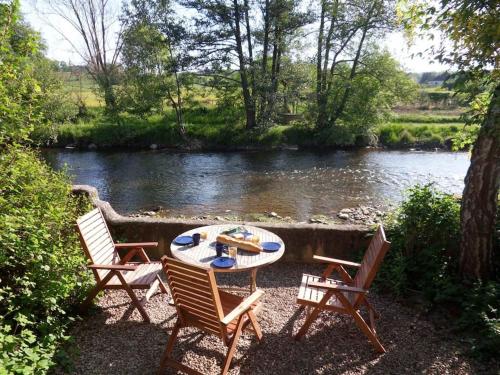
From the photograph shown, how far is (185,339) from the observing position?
3.61 m

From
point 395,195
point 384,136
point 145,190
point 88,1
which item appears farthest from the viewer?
point 88,1

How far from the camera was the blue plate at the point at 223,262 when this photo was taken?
3.57 m

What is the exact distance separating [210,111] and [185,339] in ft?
65.3

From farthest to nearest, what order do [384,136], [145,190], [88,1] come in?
[88,1], [384,136], [145,190]

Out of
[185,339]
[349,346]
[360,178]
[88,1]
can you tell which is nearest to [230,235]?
[185,339]

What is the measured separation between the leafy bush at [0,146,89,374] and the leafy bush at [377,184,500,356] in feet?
11.8

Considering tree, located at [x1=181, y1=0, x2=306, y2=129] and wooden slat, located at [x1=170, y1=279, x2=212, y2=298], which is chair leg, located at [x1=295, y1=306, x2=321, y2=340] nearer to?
wooden slat, located at [x1=170, y1=279, x2=212, y2=298]

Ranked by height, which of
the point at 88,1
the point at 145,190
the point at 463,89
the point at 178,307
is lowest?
the point at 145,190

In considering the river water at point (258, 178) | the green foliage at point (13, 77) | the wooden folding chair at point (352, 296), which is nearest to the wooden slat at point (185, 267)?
the wooden folding chair at point (352, 296)

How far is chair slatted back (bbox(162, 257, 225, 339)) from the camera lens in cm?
287

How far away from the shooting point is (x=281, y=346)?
11.6ft

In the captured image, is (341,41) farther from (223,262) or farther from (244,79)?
(223,262)

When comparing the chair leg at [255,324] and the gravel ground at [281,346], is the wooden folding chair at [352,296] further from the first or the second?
the chair leg at [255,324]

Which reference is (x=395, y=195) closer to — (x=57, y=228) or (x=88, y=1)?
(x=57, y=228)
